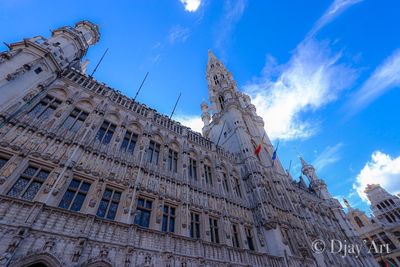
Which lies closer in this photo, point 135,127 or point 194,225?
point 194,225

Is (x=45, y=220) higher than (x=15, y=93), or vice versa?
(x=15, y=93)

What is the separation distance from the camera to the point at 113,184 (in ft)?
42.6

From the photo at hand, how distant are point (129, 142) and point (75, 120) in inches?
164

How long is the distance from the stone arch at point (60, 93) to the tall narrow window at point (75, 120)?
1286mm

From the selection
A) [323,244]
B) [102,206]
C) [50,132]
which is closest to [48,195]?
[102,206]

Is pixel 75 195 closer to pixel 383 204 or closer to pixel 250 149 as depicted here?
pixel 250 149

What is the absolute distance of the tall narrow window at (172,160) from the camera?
18.3 metres

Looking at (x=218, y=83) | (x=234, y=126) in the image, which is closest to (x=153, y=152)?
(x=234, y=126)

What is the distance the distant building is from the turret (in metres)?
62.0

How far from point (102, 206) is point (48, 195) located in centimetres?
288

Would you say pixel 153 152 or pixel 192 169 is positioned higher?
pixel 153 152

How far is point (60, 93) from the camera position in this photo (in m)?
15.5

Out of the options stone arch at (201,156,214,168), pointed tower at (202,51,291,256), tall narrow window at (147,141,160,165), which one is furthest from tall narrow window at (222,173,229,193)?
tall narrow window at (147,141,160,165)

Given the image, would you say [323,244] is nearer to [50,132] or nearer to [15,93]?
[50,132]
